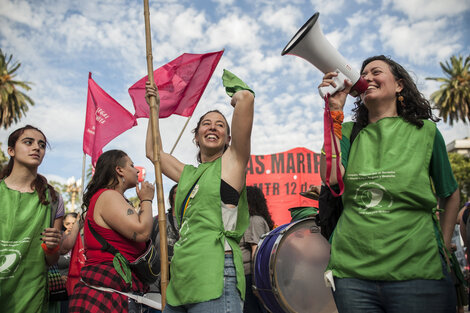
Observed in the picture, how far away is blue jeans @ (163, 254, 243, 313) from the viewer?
2.09 metres

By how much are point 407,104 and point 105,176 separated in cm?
226

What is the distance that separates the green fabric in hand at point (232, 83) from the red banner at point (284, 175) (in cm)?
709

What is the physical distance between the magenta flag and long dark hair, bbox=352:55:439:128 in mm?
2749

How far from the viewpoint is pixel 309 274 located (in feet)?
12.9

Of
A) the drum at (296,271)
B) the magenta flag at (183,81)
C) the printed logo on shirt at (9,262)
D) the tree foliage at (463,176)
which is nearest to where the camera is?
the printed logo on shirt at (9,262)

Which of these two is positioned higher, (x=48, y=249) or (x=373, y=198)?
(x=373, y=198)

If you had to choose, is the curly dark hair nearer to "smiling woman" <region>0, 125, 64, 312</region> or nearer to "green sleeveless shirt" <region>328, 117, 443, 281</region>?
"smiling woman" <region>0, 125, 64, 312</region>

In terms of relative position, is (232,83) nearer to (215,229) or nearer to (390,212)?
(215,229)

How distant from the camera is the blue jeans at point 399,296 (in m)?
1.74

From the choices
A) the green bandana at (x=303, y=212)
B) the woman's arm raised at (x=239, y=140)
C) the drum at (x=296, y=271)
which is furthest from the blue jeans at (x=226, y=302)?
the green bandana at (x=303, y=212)

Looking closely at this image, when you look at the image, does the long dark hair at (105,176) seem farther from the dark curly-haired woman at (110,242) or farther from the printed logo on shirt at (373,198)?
the printed logo on shirt at (373,198)

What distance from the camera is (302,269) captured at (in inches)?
154

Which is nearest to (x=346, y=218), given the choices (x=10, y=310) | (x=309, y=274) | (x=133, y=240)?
(x=133, y=240)

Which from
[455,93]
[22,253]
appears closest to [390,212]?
[22,253]
